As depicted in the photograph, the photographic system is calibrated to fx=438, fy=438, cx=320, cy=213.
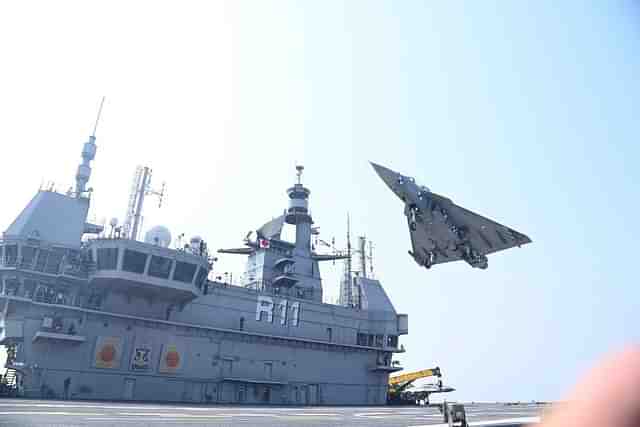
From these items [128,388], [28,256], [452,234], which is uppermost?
[28,256]

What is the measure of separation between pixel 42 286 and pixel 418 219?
90.7 ft

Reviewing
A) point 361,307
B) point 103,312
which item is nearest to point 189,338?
point 103,312

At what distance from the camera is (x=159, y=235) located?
40.5 metres

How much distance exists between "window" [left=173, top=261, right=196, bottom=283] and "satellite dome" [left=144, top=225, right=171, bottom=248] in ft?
17.2

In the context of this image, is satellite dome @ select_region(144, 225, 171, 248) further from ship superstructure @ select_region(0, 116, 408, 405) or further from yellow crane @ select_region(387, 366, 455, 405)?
yellow crane @ select_region(387, 366, 455, 405)

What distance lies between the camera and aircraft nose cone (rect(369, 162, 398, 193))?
22484mm

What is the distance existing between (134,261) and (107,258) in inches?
76.3

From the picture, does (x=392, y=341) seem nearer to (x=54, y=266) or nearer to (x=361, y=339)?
(x=361, y=339)

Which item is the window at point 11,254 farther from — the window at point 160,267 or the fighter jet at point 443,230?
the fighter jet at point 443,230

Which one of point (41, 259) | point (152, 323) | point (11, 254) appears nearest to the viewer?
point (11, 254)

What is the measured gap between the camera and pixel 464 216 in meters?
21.6

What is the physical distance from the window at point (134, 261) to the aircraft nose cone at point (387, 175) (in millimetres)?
20663

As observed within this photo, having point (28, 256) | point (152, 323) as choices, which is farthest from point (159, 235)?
point (28, 256)

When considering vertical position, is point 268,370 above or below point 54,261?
below
